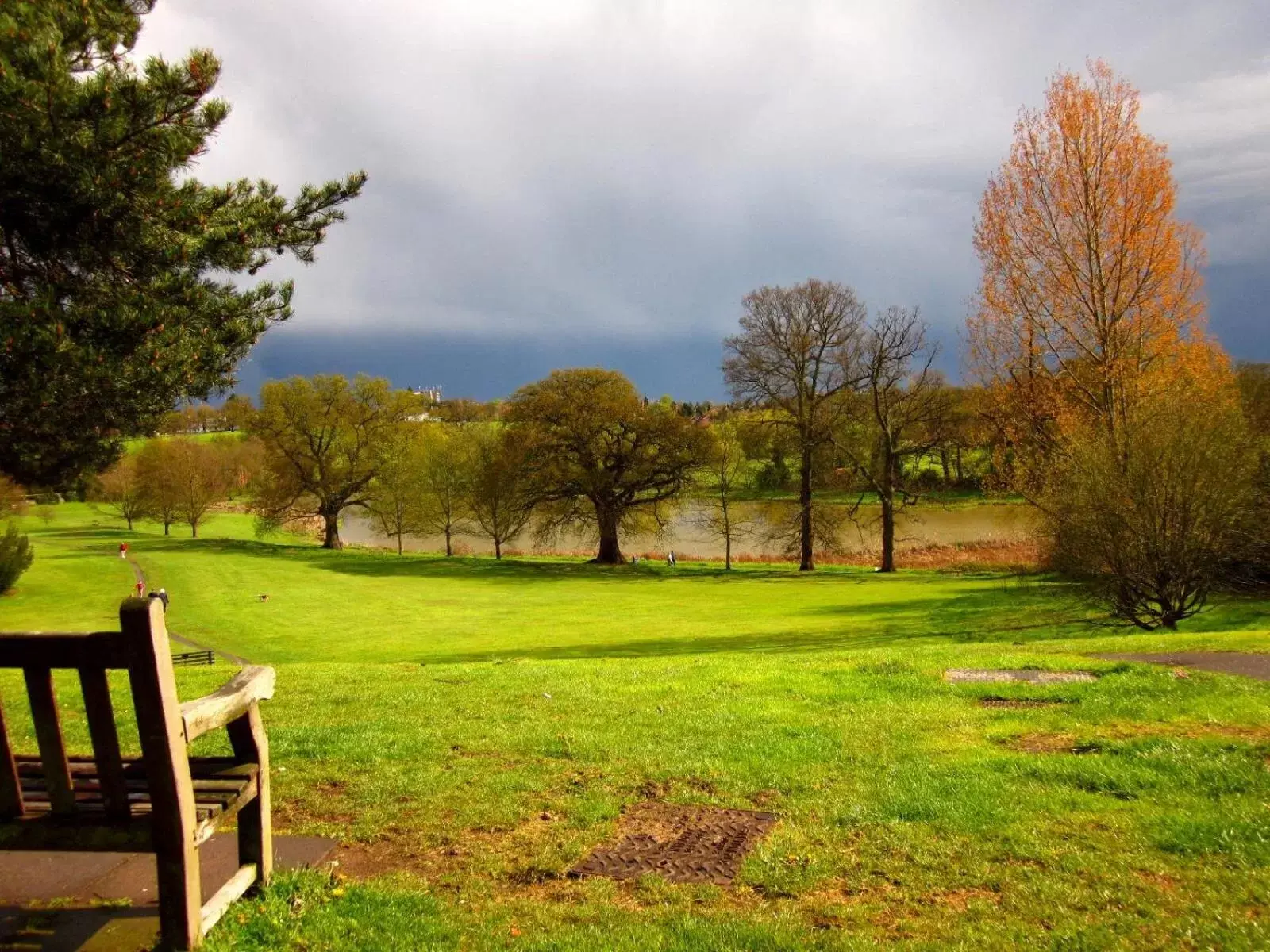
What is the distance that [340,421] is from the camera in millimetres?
59469

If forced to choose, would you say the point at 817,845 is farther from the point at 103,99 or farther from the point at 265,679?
the point at 103,99

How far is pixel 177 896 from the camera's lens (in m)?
3.28

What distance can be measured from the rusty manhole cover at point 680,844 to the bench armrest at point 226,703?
1.89 m

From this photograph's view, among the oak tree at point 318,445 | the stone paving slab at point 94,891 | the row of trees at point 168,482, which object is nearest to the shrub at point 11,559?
the oak tree at point 318,445

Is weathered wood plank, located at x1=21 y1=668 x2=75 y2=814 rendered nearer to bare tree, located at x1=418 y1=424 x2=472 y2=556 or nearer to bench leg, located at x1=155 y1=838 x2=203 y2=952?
bench leg, located at x1=155 y1=838 x2=203 y2=952

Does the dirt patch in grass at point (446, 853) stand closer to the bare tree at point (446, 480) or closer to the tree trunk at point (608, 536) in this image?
the tree trunk at point (608, 536)

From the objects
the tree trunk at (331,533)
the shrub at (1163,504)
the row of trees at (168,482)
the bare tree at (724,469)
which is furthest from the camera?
the row of trees at (168,482)

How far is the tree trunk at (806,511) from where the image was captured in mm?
42406

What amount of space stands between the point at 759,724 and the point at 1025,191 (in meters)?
18.8

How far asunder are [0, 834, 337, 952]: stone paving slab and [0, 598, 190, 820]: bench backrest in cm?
58

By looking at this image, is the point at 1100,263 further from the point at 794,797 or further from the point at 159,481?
the point at 159,481

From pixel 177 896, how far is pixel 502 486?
45.2m

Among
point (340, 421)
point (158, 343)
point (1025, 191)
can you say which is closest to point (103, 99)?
point (158, 343)

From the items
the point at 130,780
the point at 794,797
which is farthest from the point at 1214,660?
the point at 130,780
